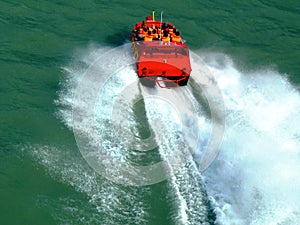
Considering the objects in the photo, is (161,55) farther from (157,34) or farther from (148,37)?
(157,34)

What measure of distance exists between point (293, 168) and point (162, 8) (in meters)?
15.9

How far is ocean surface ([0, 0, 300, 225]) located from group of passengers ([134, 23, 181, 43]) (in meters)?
2.04

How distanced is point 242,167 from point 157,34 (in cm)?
986

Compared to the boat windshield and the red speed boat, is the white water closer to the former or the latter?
the red speed boat

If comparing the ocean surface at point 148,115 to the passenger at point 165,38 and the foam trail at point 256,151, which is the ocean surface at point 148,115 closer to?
the foam trail at point 256,151

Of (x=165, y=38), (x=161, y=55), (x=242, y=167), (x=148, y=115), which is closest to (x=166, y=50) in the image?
(x=161, y=55)

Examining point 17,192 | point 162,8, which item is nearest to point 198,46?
point 162,8

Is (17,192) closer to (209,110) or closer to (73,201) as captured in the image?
(73,201)

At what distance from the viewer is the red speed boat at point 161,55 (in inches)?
995

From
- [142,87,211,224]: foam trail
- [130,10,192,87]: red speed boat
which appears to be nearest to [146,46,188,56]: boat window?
[130,10,192,87]: red speed boat

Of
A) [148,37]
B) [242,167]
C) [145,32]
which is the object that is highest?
[145,32]

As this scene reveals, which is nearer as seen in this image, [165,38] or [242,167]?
[242,167]

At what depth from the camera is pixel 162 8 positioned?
32562mm

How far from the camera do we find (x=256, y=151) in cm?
2266
